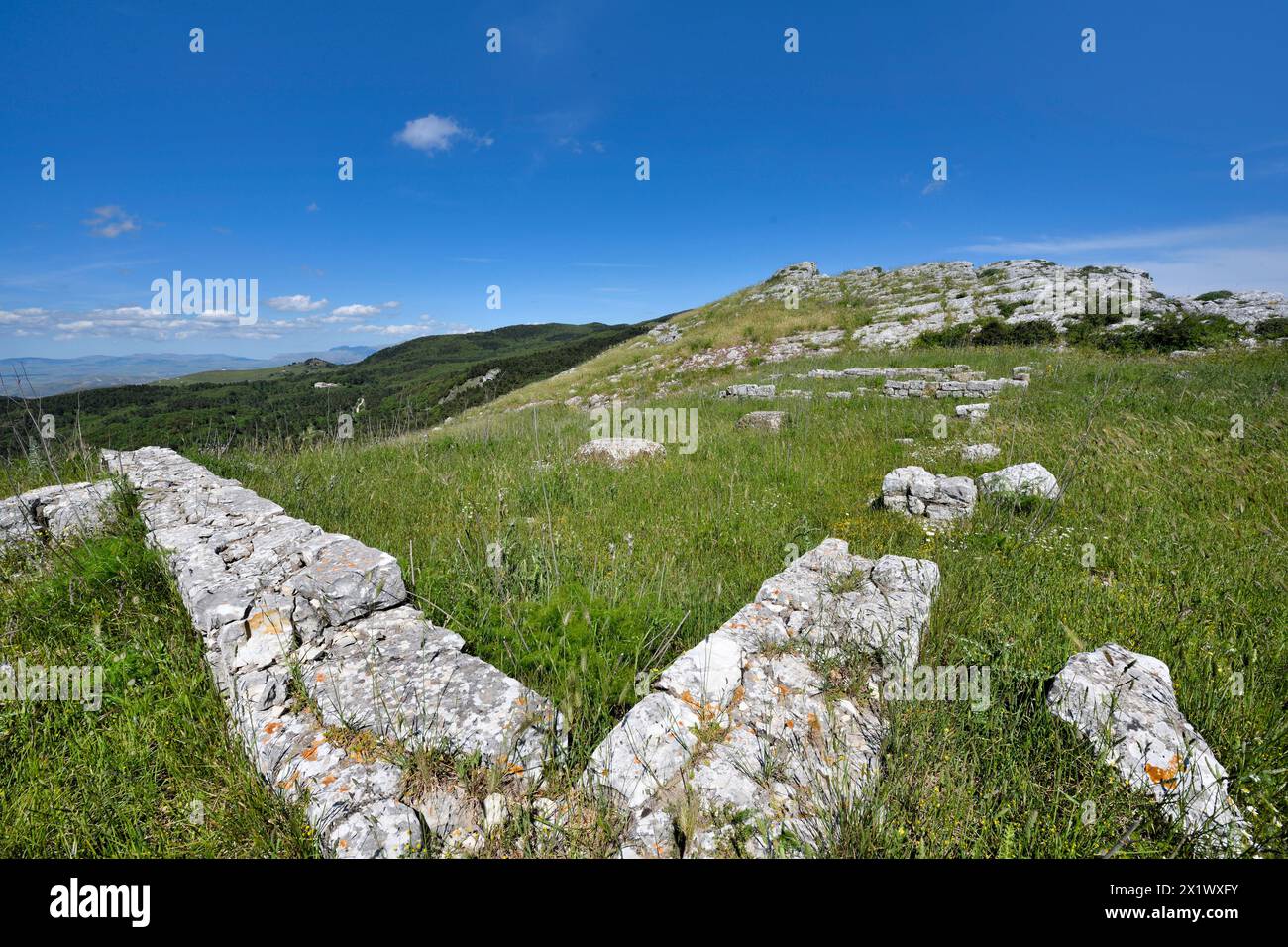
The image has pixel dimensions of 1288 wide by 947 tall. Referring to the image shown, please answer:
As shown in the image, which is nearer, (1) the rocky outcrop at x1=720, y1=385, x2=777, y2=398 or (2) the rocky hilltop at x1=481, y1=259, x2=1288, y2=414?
(1) the rocky outcrop at x1=720, y1=385, x2=777, y2=398

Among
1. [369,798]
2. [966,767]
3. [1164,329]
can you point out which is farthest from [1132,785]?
[1164,329]

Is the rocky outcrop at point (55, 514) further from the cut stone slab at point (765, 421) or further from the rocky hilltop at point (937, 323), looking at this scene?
the rocky hilltop at point (937, 323)

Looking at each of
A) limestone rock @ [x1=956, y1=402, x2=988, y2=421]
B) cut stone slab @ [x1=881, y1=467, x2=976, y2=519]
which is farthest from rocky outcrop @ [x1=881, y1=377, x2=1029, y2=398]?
cut stone slab @ [x1=881, y1=467, x2=976, y2=519]

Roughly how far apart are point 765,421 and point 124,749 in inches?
414

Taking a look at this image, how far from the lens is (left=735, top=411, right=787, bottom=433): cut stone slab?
1084cm

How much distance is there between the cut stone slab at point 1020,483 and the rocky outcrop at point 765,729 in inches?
126

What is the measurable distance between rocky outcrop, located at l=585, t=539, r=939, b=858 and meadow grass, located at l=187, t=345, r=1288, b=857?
0.20 m

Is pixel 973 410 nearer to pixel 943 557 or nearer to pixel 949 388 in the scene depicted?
pixel 949 388

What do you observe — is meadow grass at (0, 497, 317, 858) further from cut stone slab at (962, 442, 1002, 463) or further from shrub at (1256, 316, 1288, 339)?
shrub at (1256, 316, 1288, 339)

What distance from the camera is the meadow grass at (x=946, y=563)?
2.29 m
